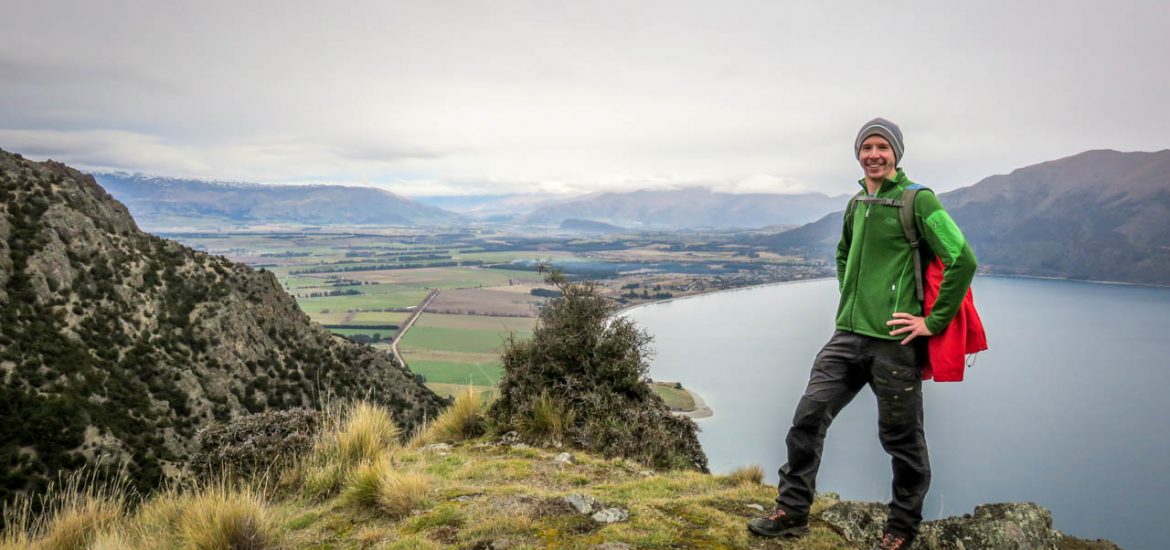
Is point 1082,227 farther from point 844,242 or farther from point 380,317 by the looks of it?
point 844,242

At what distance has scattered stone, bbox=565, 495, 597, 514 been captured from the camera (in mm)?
4100

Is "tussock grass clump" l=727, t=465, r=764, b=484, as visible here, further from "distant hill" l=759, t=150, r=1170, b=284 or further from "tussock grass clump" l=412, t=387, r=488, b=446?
"distant hill" l=759, t=150, r=1170, b=284

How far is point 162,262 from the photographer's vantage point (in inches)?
1163

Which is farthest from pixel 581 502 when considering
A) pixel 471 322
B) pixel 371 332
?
pixel 471 322

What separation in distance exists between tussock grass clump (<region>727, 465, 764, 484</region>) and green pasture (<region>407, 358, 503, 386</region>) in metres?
40.1

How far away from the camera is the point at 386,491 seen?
4188 mm

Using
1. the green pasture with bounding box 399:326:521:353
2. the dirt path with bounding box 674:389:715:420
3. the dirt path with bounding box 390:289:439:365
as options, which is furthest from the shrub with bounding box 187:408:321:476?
the green pasture with bounding box 399:326:521:353

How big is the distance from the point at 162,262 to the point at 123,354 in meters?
8.16

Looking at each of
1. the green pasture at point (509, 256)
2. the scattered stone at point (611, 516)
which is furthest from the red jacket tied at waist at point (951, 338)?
the green pasture at point (509, 256)

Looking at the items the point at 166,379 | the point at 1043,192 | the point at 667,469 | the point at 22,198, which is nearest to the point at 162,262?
the point at 22,198

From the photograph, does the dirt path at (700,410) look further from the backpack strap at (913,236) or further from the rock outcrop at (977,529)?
the backpack strap at (913,236)

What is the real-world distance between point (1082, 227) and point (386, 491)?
684 feet

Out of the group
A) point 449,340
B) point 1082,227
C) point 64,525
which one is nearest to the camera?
point 64,525

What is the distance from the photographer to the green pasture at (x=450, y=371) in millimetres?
46406
